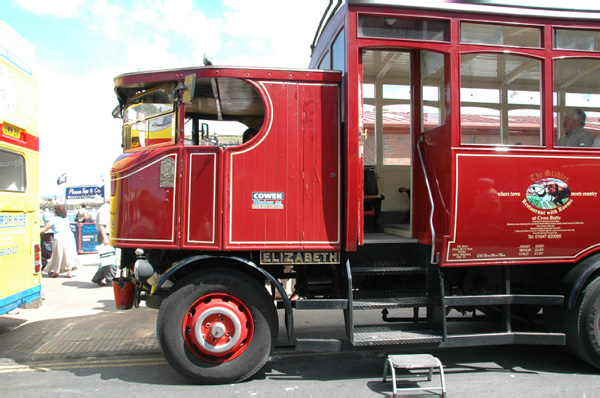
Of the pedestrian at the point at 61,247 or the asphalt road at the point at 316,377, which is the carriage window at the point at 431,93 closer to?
the asphalt road at the point at 316,377

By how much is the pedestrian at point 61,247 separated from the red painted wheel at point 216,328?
7112 mm

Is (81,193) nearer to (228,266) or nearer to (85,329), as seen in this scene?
(85,329)

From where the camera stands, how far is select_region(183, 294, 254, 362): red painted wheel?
382 cm

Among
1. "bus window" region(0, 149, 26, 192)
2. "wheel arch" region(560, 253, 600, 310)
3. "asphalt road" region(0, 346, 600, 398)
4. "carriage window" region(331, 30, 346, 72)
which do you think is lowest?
"asphalt road" region(0, 346, 600, 398)

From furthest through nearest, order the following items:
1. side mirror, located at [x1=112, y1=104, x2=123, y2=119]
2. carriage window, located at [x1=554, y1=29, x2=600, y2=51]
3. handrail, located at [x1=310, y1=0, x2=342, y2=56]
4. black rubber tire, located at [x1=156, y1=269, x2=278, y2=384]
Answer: side mirror, located at [x1=112, y1=104, x2=123, y2=119], handrail, located at [x1=310, y1=0, x2=342, y2=56], carriage window, located at [x1=554, y1=29, x2=600, y2=51], black rubber tire, located at [x1=156, y1=269, x2=278, y2=384]

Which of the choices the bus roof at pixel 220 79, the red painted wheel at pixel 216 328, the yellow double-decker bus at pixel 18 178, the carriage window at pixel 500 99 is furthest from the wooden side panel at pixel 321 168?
the yellow double-decker bus at pixel 18 178

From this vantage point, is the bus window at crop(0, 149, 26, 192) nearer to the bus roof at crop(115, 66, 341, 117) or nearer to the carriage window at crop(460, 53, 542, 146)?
the bus roof at crop(115, 66, 341, 117)

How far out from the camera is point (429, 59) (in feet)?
14.6

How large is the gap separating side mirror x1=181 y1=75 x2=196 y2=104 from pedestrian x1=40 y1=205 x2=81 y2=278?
714 centimetres

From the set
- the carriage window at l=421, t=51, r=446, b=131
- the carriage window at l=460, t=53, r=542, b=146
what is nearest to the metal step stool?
the carriage window at l=460, t=53, r=542, b=146

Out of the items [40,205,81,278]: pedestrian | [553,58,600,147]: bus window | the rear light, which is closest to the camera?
[553,58,600,147]: bus window

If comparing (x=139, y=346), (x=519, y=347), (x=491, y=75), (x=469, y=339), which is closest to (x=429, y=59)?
(x=491, y=75)

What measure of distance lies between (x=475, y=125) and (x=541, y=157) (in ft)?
2.30

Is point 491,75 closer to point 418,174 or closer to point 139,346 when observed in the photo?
point 418,174
